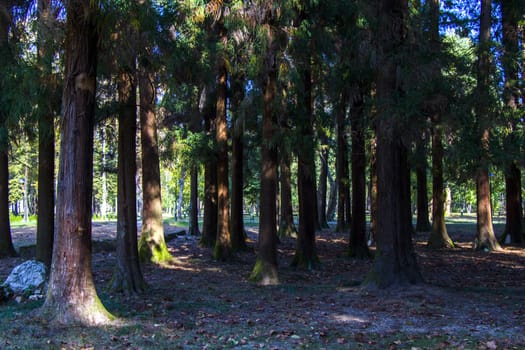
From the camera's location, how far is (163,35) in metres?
9.95

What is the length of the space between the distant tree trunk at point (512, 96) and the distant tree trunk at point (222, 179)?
8.49 meters

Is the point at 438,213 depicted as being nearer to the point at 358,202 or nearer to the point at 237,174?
the point at 358,202

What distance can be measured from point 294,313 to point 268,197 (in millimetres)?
4029

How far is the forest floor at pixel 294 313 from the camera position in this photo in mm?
6406

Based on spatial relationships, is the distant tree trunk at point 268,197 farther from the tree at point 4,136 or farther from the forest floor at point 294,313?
the tree at point 4,136

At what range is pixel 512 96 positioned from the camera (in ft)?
53.9

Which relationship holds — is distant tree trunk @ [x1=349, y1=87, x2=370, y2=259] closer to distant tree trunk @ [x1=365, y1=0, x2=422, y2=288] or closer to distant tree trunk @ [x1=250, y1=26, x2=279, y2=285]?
distant tree trunk @ [x1=250, y1=26, x2=279, y2=285]

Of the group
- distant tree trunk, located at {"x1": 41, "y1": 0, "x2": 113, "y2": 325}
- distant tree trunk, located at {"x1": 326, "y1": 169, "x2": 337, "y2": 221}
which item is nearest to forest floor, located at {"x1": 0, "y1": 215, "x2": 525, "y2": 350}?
distant tree trunk, located at {"x1": 41, "y1": 0, "x2": 113, "y2": 325}

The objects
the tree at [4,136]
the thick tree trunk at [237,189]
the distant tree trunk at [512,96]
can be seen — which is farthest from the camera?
the thick tree trunk at [237,189]

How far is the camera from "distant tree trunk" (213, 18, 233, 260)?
1588cm

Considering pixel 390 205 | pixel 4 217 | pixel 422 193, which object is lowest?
pixel 4 217

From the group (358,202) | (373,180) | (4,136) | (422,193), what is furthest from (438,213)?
(4,136)

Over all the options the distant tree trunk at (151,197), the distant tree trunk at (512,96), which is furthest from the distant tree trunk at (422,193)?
the distant tree trunk at (151,197)

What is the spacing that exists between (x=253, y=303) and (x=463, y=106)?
645 centimetres
